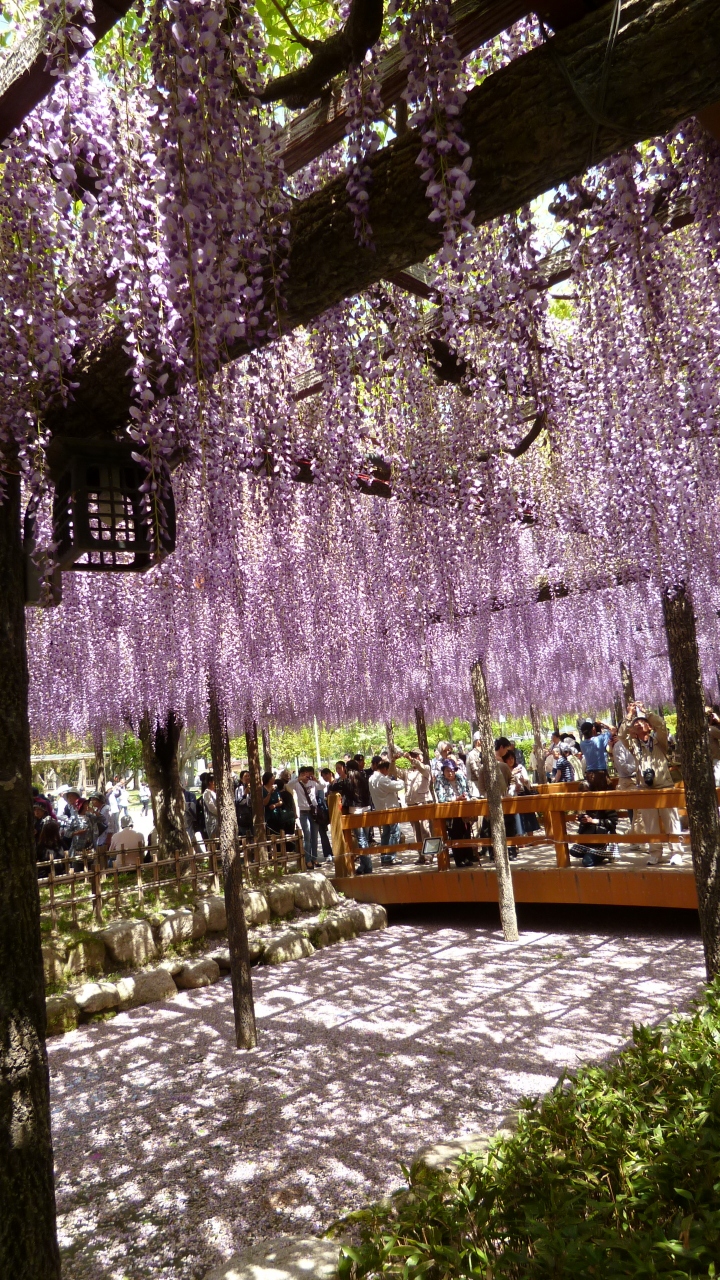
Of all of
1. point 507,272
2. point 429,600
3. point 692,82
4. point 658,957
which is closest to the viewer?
point 692,82

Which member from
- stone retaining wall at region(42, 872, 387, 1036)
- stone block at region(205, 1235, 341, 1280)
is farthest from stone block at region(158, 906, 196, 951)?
stone block at region(205, 1235, 341, 1280)

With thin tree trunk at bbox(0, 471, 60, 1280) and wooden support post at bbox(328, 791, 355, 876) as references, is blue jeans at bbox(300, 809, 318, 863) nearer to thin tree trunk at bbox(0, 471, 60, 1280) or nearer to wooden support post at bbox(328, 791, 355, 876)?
wooden support post at bbox(328, 791, 355, 876)

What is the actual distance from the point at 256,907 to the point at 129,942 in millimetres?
1484

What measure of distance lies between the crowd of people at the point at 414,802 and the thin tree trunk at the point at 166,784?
1.18ft

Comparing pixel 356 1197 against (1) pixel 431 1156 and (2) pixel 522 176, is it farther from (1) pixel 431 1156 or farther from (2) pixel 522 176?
(2) pixel 522 176

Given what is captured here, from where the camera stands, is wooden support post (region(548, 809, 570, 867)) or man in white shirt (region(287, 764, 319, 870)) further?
man in white shirt (region(287, 764, 319, 870))

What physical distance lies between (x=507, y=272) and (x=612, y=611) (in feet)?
26.4

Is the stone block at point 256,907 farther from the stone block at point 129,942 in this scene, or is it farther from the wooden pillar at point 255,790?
the wooden pillar at point 255,790

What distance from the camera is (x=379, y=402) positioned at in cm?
492

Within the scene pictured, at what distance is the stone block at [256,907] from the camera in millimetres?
8062

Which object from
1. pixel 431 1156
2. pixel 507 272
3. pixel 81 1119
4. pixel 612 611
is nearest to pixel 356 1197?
pixel 431 1156

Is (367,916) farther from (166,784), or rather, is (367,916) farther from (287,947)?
(166,784)

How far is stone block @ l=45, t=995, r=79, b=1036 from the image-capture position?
609 cm

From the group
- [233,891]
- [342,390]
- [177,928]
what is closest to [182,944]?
[177,928]
